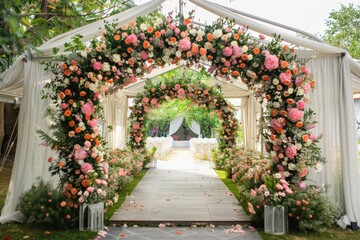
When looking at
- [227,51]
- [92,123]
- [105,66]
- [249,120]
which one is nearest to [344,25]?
[249,120]

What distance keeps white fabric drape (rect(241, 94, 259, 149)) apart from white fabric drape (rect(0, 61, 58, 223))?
21.7 ft

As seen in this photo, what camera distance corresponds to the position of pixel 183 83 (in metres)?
9.11

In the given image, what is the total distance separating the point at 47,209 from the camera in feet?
12.7

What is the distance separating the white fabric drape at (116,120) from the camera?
29.4 ft

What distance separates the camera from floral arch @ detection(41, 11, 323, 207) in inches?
154

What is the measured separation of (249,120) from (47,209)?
712cm

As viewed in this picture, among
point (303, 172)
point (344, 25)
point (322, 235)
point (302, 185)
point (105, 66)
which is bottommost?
point (322, 235)

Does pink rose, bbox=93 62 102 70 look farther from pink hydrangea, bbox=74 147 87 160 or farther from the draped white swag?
pink hydrangea, bbox=74 147 87 160

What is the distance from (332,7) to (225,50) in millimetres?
→ 13041

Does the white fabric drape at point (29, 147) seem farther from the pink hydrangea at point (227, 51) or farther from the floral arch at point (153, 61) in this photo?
the pink hydrangea at point (227, 51)

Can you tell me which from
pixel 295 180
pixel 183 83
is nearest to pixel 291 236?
pixel 295 180

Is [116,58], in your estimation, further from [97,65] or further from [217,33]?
[217,33]

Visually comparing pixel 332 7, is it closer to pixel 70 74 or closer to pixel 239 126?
pixel 239 126

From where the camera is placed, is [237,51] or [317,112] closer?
[237,51]
